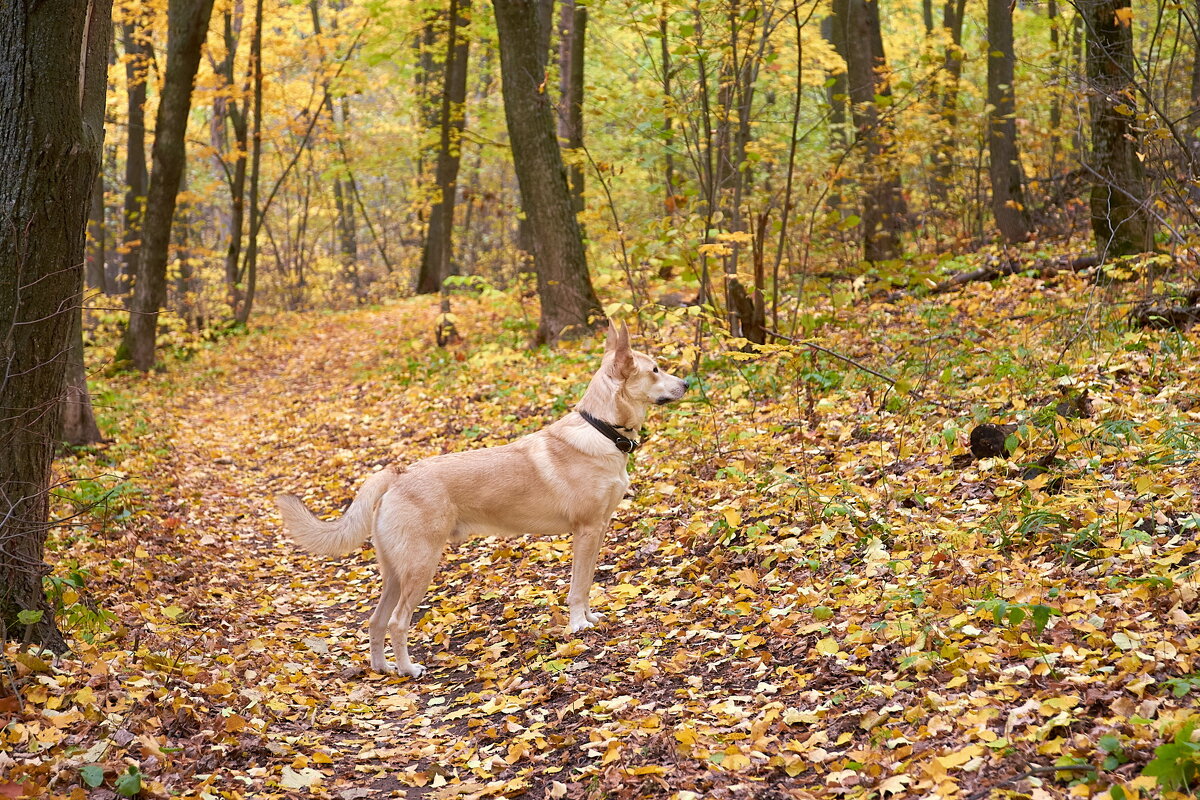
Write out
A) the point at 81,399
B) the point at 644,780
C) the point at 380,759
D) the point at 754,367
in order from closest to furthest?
the point at 644,780 < the point at 380,759 < the point at 754,367 < the point at 81,399

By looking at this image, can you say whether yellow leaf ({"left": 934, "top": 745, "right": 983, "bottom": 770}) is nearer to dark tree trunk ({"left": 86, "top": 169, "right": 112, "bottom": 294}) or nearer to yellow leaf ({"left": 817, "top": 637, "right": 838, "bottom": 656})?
yellow leaf ({"left": 817, "top": 637, "right": 838, "bottom": 656})

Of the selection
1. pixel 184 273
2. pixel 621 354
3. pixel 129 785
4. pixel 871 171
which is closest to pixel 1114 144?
pixel 871 171

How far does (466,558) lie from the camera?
8.12m

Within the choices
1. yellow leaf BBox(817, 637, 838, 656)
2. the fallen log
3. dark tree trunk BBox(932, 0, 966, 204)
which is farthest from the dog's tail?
dark tree trunk BBox(932, 0, 966, 204)

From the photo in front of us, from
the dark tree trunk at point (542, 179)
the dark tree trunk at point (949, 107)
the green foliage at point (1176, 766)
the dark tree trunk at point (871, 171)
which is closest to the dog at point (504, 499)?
the green foliage at point (1176, 766)

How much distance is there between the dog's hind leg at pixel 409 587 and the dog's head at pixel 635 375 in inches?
66.7

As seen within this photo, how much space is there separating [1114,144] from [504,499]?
8654 mm

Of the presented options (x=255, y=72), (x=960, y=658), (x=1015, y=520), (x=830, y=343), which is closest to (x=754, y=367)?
(x=830, y=343)

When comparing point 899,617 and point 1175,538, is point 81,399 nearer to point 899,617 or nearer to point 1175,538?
point 899,617

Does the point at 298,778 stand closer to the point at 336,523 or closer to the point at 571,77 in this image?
the point at 336,523

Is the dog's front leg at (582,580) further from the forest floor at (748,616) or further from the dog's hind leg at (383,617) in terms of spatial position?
the dog's hind leg at (383,617)

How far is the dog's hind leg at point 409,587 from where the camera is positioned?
231 inches

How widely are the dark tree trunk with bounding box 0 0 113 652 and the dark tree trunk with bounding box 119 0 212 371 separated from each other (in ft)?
41.0

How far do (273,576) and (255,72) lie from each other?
17722 mm
